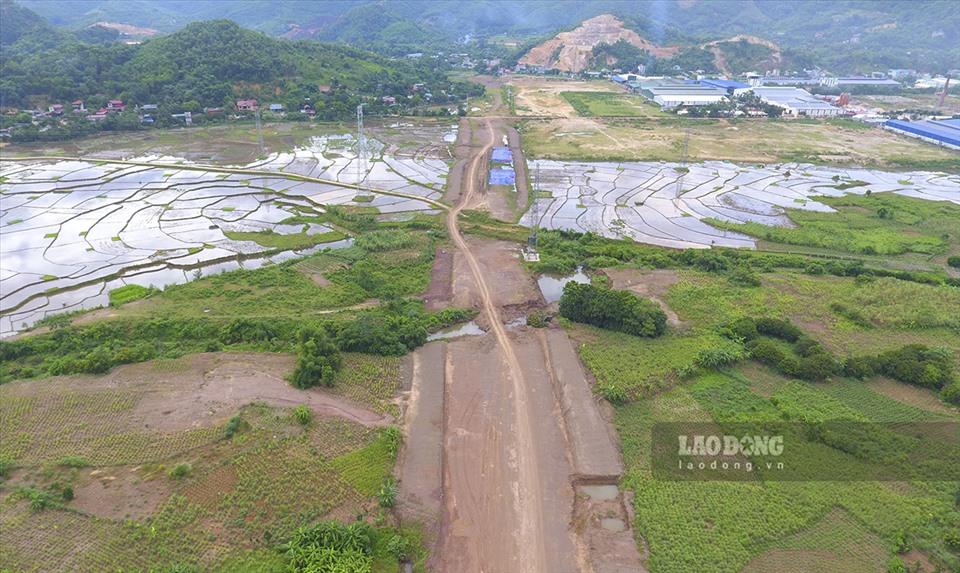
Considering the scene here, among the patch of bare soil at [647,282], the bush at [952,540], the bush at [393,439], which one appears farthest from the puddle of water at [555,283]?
the bush at [952,540]

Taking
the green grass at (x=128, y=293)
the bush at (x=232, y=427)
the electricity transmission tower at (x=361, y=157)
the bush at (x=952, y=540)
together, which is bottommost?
the bush at (x=952, y=540)

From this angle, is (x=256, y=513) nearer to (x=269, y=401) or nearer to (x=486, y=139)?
(x=269, y=401)

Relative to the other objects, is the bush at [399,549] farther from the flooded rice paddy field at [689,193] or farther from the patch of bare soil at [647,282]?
the flooded rice paddy field at [689,193]

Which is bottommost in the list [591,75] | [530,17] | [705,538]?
[705,538]

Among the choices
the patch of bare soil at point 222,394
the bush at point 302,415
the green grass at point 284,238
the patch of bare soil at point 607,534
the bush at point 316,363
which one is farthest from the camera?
the green grass at point 284,238

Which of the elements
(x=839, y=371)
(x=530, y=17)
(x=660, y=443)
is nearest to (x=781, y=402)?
(x=839, y=371)

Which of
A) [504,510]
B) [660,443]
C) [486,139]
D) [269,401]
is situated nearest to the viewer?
[504,510]

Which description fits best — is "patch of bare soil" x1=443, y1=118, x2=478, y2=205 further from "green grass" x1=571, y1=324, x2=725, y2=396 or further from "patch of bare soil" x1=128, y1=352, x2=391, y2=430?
"patch of bare soil" x1=128, y1=352, x2=391, y2=430
